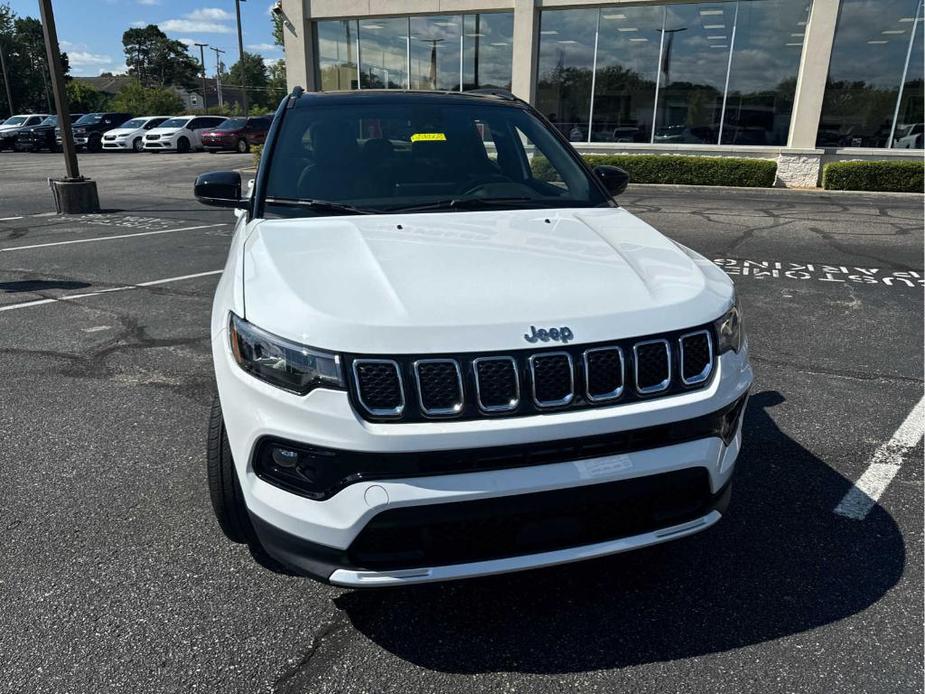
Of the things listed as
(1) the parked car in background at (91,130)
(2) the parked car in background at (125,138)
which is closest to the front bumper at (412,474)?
(2) the parked car in background at (125,138)

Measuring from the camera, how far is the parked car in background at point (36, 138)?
32375mm

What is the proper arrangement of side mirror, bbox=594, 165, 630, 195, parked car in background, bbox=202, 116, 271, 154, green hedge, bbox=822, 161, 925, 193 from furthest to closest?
parked car in background, bbox=202, 116, 271, 154
green hedge, bbox=822, 161, 925, 193
side mirror, bbox=594, 165, 630, 195

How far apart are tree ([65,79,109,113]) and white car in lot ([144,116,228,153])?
33.9 m

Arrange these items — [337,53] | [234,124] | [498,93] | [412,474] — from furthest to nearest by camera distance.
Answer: [234,124] < [337,53] < [498,93] < [412,474]

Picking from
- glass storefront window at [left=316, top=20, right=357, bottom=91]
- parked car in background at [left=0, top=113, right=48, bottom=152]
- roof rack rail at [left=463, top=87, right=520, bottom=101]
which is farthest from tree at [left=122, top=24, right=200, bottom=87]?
roof rack rail at [left=463, top=87, right=520, bottom=101]

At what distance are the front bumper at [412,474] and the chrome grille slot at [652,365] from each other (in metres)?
Result: 0.05

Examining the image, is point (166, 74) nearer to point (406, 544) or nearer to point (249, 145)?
point (249, 145)

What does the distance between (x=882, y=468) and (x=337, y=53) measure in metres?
21.7

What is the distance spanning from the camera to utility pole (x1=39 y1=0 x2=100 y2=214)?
11.3 m

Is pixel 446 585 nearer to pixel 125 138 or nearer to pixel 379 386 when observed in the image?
pixel 379 386

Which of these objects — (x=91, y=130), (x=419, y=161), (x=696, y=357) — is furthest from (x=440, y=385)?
(x=91, y=130)

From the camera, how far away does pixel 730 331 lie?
2363 mm

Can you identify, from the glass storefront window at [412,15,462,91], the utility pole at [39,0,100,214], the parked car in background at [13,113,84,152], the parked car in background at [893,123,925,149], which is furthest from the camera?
the parked car in background at [13,113,84,152]

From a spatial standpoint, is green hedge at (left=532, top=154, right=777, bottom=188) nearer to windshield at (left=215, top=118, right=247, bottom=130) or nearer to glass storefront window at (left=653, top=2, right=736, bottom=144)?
glass storefront window at (left=653, top=2, right=736, bottom=144)
